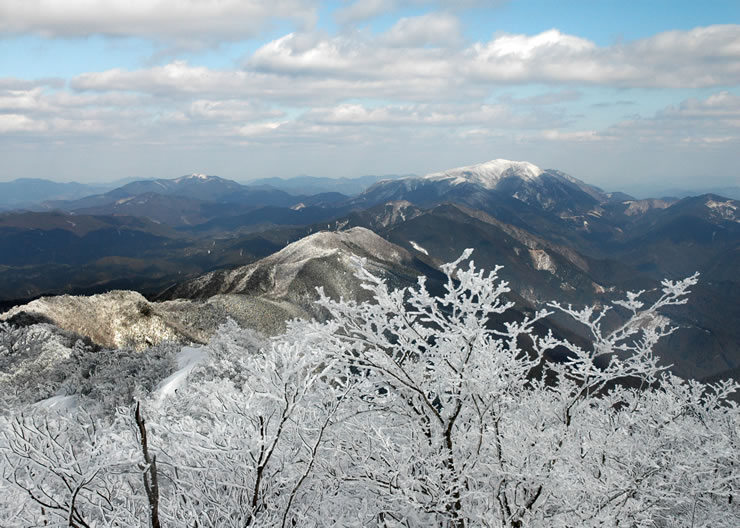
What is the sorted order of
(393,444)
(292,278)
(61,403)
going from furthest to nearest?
(292,278) < (61,403) < (393,444)

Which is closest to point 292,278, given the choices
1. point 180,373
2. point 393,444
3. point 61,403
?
point 180,373

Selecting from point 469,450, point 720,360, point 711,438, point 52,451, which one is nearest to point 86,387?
point 52,451

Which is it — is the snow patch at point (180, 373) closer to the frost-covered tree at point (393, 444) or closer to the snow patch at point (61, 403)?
the snow patch at point (61, 403)

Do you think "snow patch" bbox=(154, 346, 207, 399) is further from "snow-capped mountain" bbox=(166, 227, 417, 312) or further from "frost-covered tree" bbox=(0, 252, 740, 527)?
"snow-capped mountain" bbox=(166, 227, 417, 312)

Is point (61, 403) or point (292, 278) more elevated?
point (61, 403)

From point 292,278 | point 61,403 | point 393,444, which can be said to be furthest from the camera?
point 292,278

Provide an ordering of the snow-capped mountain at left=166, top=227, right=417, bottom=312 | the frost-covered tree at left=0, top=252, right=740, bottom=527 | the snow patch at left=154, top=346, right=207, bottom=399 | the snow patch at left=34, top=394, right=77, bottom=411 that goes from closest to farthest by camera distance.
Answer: the frost-covered tree at left=0, top=252, right=740, bottom=527 → the snow patch at left=154, top=346, right=207, bottom=399 → the snow patch at left=34, top=394, right=77, bottom=411 → the snow-capped mountain at left=166, top=227, right=417, bottom=312

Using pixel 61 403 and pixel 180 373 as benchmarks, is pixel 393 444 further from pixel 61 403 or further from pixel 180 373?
pixel 61 403

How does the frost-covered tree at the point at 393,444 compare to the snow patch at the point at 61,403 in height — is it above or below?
above

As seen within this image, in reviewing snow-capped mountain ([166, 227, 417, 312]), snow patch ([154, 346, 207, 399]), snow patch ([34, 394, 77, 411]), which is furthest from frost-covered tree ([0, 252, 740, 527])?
snow-capped mountain ([166, 227, 417, 312])

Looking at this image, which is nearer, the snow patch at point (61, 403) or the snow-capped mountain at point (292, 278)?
the snow patch at point (61, 403)

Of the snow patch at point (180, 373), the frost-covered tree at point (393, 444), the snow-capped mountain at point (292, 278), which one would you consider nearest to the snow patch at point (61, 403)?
the snow patch at point (180, 373)

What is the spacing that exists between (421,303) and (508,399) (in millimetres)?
1911

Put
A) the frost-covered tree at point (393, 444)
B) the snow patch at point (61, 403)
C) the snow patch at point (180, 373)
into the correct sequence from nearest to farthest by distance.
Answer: the frost-covered tree at point (393, 444) → the snow patch at point (180, 373) → the snow patch at point (61, 403)
